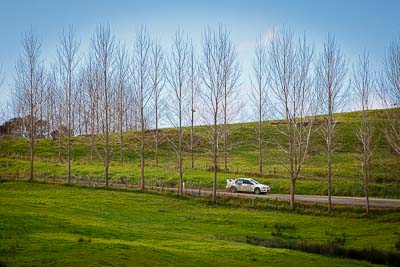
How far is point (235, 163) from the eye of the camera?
68125 mm

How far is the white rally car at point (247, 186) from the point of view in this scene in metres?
44.9

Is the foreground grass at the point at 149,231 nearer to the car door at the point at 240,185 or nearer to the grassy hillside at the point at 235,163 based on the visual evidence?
the car door at the point at 240,185

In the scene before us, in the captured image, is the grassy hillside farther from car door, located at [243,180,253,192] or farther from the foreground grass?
the foreground grass

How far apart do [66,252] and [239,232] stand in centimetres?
1240

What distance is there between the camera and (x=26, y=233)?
798 inches

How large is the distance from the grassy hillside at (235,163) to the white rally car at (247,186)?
314 centimetres

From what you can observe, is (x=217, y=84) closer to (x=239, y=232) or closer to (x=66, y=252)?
(x=239, y=232)

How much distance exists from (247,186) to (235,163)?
22928 mm

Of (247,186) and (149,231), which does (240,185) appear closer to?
(247,186)

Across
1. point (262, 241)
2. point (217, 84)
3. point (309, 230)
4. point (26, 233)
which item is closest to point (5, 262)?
point (26, 233)

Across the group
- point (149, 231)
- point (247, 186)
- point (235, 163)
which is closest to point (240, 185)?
point (247, 186)

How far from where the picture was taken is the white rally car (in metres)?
44.9

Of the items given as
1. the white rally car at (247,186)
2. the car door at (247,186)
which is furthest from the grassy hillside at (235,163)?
the car door at (247,186)

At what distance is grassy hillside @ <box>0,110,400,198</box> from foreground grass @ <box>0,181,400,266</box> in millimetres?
11261
